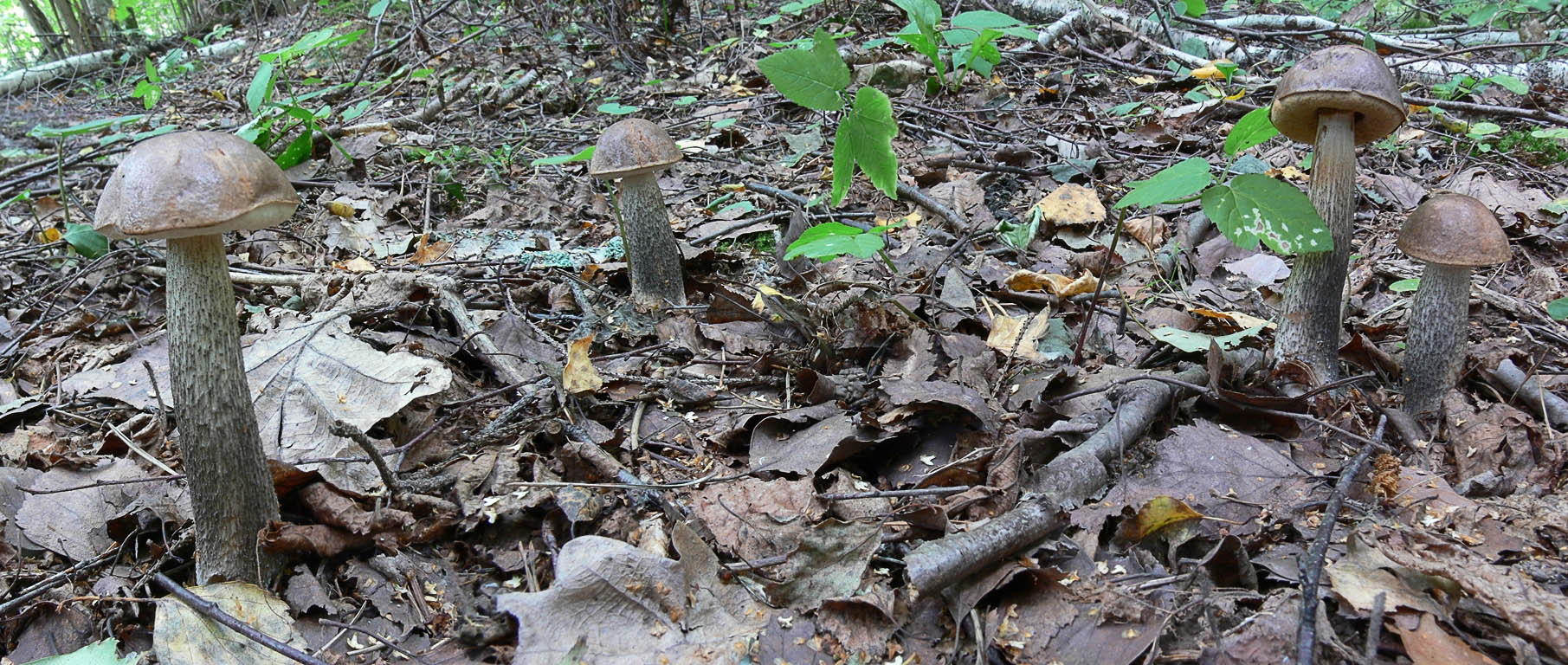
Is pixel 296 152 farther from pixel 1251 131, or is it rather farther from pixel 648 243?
pixel 1251 131

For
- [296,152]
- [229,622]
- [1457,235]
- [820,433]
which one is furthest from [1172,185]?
[296,152]

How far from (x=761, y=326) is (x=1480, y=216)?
246 centimetres

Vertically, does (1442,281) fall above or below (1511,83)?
above

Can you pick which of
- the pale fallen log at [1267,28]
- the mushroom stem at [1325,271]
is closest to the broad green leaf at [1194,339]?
the mushroom stem at [1325,271]

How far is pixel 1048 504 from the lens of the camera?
83.0 inches

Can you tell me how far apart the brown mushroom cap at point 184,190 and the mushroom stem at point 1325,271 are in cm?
306

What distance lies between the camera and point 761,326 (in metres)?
3.54

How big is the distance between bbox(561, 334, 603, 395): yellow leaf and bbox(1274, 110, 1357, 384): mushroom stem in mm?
2384

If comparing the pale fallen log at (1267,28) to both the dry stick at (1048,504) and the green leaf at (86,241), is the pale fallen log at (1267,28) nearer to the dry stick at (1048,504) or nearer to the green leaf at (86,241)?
the dry stick at (1048,504)

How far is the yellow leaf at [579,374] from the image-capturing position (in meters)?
2.86

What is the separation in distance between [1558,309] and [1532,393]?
698 millimetres

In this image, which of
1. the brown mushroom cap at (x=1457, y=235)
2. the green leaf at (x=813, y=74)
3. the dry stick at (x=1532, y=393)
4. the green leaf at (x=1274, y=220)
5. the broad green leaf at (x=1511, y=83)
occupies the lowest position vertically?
the dry stick at (x=1532, y=393)

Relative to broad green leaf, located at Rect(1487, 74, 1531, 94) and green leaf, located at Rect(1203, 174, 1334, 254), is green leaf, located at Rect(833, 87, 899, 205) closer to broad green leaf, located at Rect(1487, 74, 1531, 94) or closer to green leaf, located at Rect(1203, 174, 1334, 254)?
green leaf, located at Rect(1203, 174, 1334, 254)

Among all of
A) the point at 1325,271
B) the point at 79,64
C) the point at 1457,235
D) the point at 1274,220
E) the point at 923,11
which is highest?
the point at 79,64
